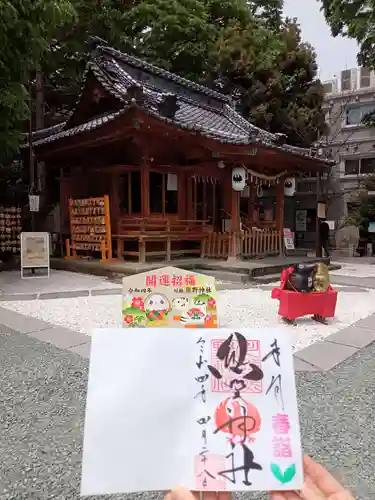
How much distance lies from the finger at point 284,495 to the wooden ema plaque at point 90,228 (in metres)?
8.57

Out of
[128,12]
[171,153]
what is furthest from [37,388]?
[128,12]

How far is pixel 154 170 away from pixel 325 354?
7.18 meters

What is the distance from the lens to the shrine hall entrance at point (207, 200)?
Result: 11273 millimetres

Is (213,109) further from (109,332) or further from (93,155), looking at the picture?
(109,332)

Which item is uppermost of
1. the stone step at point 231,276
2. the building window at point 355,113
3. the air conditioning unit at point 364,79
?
the air conditioning unit at point 364,79

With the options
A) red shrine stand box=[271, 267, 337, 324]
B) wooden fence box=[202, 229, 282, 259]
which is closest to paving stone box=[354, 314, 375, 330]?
red shrine stand box=[271, 267, 337, 324]

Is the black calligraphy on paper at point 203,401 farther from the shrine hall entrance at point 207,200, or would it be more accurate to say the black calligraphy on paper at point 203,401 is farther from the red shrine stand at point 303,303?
the shrine hall entrance at point 207,200

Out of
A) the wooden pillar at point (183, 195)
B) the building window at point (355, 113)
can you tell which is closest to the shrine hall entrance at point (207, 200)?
the wooden pillar at point (183, 195)

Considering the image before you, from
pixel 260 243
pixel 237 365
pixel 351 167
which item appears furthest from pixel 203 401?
pixel 351 167

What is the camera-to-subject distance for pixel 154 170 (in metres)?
9.92

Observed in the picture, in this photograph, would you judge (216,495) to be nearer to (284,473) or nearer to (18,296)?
→ (284,473)

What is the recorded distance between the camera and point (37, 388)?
3064 millimetres

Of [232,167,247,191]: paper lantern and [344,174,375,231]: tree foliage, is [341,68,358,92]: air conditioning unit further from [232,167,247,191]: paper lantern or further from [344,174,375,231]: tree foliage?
[232,167,247,191]: paper lantern

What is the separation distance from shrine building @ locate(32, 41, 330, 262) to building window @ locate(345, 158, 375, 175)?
901 centimetres
